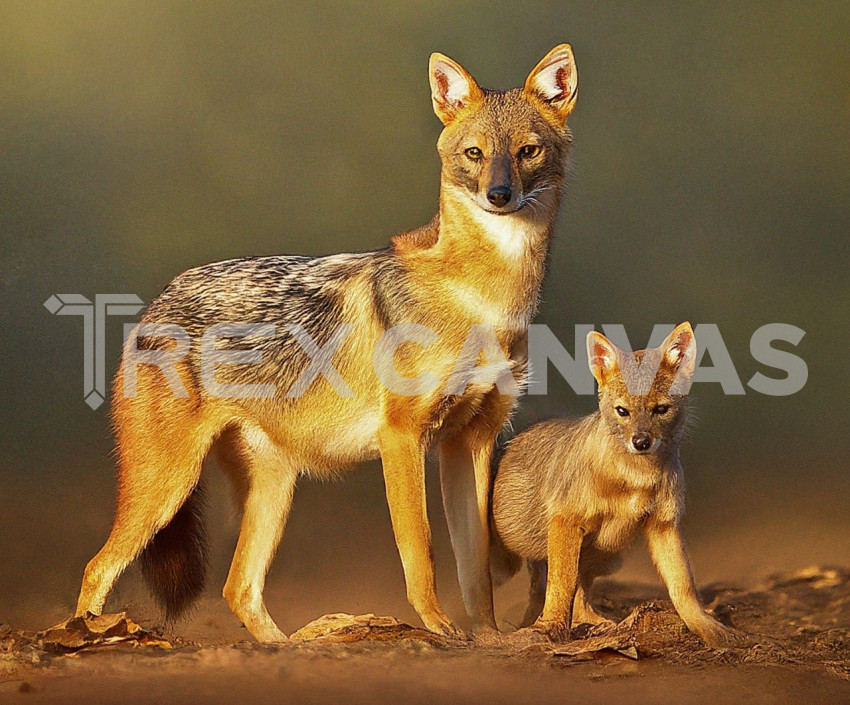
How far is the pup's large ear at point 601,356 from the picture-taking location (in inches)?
238

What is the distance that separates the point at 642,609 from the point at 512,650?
1366 millimetres

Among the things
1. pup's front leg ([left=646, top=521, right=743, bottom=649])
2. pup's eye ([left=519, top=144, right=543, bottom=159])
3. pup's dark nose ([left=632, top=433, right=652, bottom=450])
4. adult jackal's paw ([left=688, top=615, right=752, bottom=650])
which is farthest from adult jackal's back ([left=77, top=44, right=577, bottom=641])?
adult jackal's paw ([left=688, top=615, right=752, bottom=650])

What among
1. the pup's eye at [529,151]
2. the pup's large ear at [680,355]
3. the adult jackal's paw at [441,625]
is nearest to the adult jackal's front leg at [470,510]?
the adult jackal's paw at [441,625]

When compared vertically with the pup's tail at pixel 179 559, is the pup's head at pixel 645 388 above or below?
above

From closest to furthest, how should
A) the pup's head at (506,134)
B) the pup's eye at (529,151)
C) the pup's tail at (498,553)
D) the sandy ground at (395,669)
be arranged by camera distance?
1. the sandy ground at (395,669)
2. the pup's head at (506,134)
3. the pup's eye at (529,151)
4. the pup's tail at (498,553)

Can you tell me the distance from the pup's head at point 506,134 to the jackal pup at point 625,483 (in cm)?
88

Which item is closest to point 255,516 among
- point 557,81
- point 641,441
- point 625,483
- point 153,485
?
point 153,485

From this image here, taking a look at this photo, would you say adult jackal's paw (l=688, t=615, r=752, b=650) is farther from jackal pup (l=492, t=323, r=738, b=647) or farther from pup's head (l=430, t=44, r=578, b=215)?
pup's head (l=430, t=44, r=578, b=215)

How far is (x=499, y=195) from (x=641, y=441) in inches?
53.5

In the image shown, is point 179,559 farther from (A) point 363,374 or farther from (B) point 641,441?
(B) point 641,441

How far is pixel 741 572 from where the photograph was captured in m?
8.41

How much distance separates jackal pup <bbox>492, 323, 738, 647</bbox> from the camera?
588 centimetres

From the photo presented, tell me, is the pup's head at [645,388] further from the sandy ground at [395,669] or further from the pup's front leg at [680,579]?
the sandy ground at [395,669]

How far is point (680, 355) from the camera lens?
603cm
